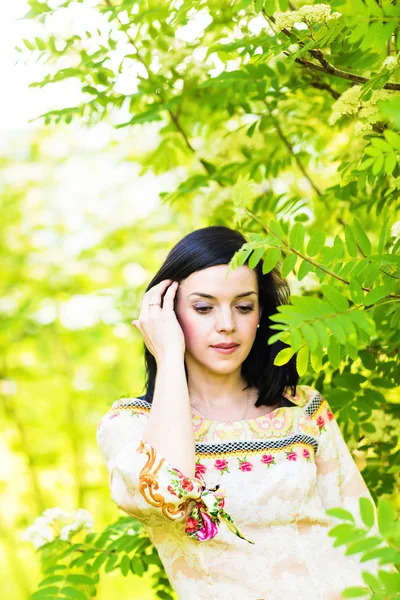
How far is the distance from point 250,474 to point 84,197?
201 inches

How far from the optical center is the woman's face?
1.79 metres

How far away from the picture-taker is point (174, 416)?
1.62 m

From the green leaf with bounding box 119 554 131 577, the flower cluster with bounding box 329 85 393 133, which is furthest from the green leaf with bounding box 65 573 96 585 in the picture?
the flower cluster with bounding box 329 85 393 133

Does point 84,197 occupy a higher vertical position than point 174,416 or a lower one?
higher

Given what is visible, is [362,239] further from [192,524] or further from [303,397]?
[192,524]

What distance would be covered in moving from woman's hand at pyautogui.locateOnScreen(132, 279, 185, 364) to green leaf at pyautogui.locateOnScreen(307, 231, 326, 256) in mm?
438

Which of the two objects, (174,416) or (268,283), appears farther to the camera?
(268,283)

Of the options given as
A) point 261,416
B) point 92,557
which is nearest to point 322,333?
point 261,416

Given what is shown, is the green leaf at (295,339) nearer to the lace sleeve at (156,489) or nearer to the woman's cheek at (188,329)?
the lace sleeve at (156,489)

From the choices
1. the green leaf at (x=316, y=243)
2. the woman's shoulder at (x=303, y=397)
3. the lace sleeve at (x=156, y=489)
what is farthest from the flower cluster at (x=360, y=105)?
the lace sleeve at (x=156, y=489)

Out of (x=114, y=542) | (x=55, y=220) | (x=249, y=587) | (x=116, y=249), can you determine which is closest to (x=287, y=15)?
(x=249, y=587)

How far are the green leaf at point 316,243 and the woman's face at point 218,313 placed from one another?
352 mm

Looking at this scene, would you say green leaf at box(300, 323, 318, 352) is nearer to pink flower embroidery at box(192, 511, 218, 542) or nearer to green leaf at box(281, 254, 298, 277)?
green leaf at box(281, 254, 298, 277)

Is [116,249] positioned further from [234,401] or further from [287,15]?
[287,15]
